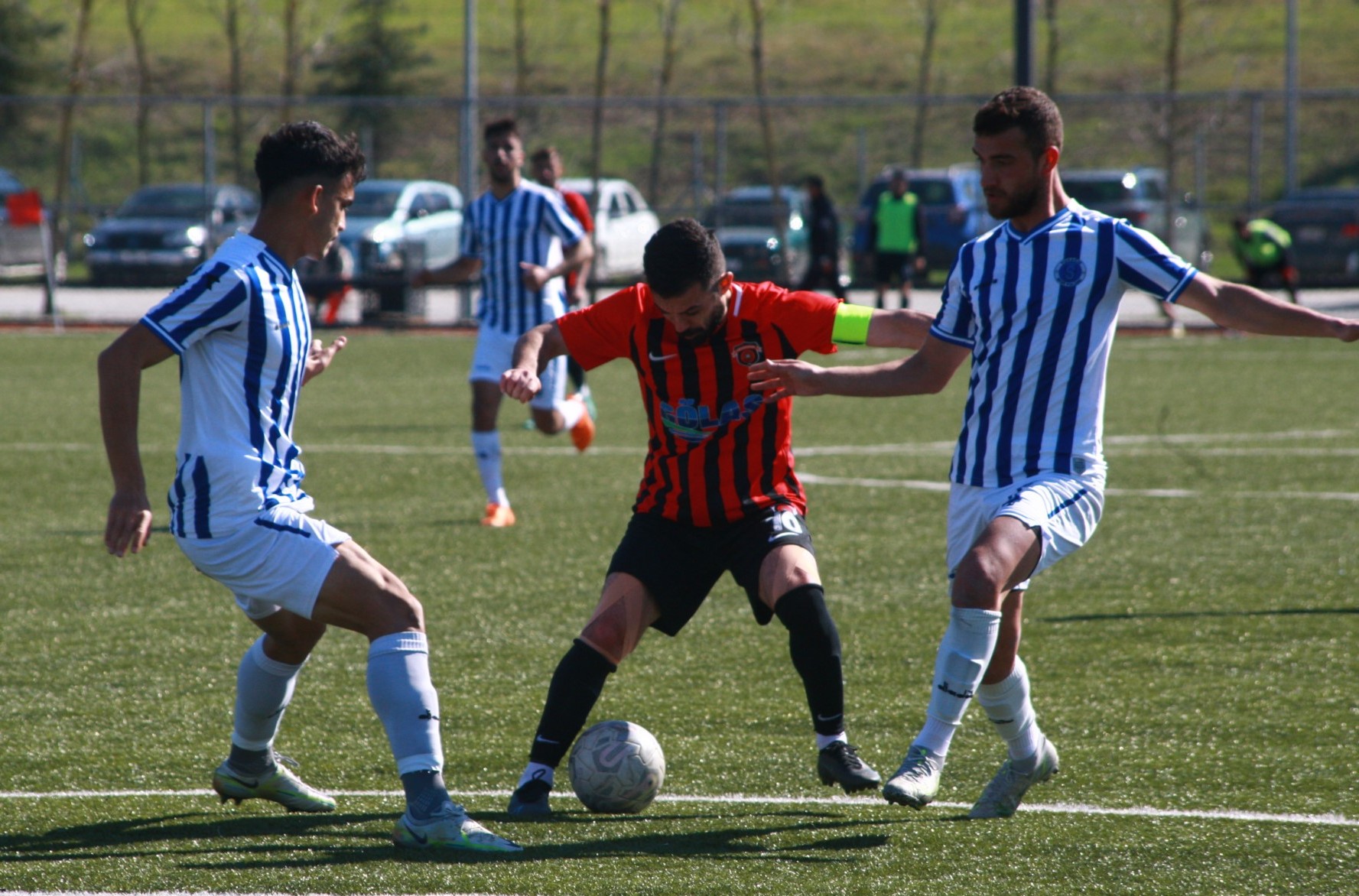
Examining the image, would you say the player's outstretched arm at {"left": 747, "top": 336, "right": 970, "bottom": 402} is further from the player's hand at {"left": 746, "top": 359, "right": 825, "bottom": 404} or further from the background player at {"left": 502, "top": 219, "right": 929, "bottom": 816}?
the background player at {"left": 502, "top": 219, "right": 929, "bottom": 816}

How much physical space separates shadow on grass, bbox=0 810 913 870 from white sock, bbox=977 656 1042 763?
0.38 meters

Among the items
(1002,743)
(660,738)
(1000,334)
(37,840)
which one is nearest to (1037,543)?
(1000,334)

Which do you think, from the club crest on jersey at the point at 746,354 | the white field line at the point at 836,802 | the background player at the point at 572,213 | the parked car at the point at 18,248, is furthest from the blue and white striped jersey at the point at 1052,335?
the parked car at the point at 18,248

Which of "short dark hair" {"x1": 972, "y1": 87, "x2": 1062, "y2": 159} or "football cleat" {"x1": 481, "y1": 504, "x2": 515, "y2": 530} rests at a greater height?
"short dark hair" {"x1": 972, "y1": 87, "x2": 1062, "y2": 159}

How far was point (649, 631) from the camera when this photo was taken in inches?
257

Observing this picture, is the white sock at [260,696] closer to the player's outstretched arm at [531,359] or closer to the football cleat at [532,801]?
the football cleat at [532,801]

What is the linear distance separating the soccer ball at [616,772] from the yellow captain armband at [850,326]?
1.22 meters

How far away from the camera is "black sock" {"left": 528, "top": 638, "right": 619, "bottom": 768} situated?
14.4 feet

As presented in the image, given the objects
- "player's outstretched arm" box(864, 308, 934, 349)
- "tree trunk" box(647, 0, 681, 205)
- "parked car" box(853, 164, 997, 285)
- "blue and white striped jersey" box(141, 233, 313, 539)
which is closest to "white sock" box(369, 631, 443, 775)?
"blue and white striped jersey" box(141, 233, 313, 539)

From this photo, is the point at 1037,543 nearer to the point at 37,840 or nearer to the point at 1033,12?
the point at 37,840

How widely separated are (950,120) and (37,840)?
137 ft

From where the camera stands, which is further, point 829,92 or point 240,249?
point 829,92

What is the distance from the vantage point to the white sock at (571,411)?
10.0m

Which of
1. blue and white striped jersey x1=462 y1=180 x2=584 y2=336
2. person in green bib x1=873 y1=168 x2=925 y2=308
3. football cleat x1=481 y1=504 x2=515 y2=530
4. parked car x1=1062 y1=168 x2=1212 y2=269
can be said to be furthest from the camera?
parked car x1=1062 y1=168 x2=1212 y2=269
